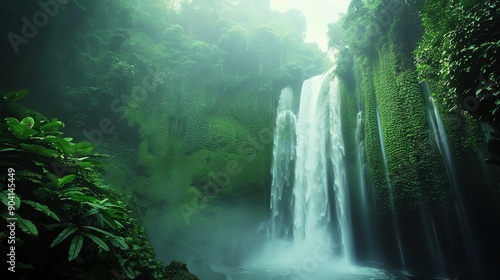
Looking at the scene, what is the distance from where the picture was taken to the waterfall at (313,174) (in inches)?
431

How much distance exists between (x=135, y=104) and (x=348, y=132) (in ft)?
34.5

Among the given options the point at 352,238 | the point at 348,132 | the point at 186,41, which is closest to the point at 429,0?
the point at 348,132

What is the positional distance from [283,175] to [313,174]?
6.21ft

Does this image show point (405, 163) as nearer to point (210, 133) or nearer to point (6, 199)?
point (6, 199)

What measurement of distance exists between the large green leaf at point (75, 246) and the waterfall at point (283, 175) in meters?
11.3

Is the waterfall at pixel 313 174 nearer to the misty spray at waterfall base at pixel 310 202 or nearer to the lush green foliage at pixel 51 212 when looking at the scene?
the misty spray at waterfall base at pixel 310 202

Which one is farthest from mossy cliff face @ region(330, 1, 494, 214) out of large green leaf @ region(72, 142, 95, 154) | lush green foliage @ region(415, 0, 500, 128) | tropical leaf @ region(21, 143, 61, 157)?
tropical leaf @ region(21, 143, 61, 157)

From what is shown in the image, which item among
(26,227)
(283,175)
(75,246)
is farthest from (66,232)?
(283,175)

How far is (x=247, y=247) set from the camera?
42.5 feet

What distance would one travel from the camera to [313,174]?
12.1 meters

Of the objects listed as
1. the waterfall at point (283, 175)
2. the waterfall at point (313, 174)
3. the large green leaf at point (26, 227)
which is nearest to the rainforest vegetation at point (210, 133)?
the large green leaf at point (26, 227)

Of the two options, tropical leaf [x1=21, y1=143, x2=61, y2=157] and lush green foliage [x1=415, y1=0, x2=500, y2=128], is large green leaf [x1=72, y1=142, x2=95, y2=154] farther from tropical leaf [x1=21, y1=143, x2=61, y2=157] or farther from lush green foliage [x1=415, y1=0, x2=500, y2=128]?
lush green foliage [x1=415, y1=0, x2=500, y2=128]

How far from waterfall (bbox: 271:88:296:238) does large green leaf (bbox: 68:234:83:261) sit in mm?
11327

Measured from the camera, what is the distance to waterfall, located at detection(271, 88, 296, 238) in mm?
12918
